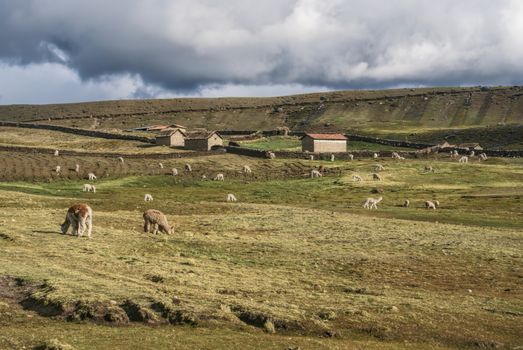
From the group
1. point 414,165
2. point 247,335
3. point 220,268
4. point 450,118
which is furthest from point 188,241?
point 450,118

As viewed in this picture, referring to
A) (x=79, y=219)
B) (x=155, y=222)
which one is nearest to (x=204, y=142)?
(x=155, y=222)

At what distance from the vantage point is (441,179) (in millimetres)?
84875

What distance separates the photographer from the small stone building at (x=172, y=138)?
13000cm

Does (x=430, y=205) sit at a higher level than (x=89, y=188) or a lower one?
lower

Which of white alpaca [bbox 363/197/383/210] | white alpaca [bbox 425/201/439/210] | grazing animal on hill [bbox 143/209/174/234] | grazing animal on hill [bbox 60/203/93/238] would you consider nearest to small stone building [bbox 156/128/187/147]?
white alpaca [bbox 363/197/383/210]

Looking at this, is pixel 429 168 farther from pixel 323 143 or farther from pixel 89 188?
pixel 89 188

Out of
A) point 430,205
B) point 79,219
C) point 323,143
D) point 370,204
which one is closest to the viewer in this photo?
point 79,219

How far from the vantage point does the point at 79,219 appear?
1380 inches

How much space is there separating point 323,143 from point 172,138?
1225 inches

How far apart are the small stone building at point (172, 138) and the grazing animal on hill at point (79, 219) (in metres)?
94.5

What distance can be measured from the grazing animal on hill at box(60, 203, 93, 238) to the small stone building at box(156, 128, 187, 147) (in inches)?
3722

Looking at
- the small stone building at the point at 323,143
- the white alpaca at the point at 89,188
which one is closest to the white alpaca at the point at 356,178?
the white alpaca at the point at 89,188

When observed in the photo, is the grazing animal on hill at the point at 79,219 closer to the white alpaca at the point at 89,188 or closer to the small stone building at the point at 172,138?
the white alpaca at the point at 89,188

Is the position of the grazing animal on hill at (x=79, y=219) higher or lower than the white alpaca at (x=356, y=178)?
lower
